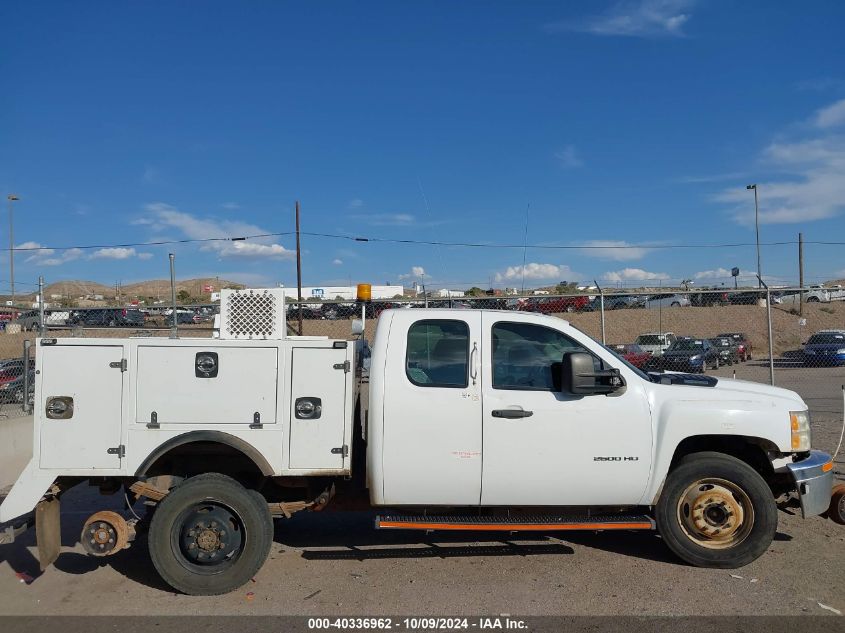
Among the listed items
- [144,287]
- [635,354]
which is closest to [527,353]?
[635,354]

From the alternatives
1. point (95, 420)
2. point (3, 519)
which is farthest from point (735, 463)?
point (3, 519)

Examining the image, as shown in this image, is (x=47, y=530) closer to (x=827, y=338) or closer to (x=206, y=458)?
(x=206, y=458)

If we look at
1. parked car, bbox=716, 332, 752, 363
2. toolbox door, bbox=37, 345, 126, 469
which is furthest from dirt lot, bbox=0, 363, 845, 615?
parked car, bbox=716, 332, 752, 363

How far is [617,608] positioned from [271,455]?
2600mm

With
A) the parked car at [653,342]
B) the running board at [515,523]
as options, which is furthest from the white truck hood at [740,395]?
the parked car at [653,342]

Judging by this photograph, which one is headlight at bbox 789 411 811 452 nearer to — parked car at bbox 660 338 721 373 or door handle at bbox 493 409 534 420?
door handle at bbox 493 409 534 420

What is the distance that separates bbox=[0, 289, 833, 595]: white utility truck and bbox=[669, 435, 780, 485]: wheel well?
0.11 meters

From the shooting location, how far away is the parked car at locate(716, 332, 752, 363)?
79.5 ft

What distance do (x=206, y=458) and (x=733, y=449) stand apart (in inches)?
165

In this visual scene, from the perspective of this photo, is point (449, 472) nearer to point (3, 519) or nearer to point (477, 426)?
point (477, 426)

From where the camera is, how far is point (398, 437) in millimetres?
5031

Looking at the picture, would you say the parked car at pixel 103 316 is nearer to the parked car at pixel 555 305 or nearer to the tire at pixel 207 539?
the tire at pixel 207 539

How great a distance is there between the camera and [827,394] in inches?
586

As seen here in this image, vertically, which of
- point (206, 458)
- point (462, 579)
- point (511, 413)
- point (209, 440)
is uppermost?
point (511, 413)
